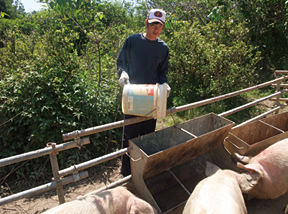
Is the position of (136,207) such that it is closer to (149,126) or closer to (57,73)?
(149,126)

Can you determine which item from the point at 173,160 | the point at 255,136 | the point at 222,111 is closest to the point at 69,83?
the point at 173,160

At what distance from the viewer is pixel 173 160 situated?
103 inches

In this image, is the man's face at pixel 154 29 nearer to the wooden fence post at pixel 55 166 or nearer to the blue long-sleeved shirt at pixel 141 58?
the blue long-sleeved shirt at pixel 141 58

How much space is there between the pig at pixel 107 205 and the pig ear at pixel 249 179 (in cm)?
100

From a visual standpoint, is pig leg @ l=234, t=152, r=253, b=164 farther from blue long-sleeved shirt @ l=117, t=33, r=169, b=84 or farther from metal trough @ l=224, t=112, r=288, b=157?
blue long-sleeved shirt @ l=117, t=33, r=169, b=84

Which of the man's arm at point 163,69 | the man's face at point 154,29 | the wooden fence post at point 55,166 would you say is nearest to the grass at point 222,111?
the man's arm at point 163,69

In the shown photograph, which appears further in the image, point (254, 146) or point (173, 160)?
point (254, 146)

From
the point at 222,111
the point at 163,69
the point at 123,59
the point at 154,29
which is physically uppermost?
the point at 154,29

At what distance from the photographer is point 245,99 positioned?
6621mm

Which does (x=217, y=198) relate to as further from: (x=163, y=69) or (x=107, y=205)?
(x=163, y=69)

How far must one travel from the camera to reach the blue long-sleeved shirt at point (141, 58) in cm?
282

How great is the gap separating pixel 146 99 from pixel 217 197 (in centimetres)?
109

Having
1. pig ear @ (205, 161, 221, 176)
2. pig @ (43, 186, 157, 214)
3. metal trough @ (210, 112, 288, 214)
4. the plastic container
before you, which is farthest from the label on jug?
metal trough @ (210, 112, 288, 214)

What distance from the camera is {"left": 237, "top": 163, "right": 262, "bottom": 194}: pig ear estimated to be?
7.79ft
